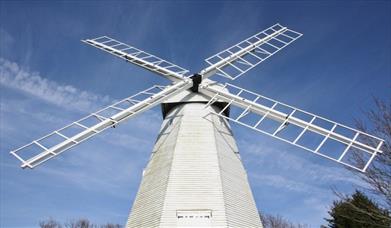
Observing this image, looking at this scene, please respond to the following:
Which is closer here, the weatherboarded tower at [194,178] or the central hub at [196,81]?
the weatherboarded tower at [194,178]

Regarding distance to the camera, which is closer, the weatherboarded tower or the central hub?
the weatherboarded tower

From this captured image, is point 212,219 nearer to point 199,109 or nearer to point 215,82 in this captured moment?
point 199,109

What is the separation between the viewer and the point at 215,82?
1445 cm

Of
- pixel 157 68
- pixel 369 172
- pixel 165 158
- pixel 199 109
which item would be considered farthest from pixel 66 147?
pixel 369 172

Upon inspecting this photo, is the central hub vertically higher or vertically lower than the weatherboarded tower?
higher

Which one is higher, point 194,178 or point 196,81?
point 196,81

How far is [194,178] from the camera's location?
10.7m

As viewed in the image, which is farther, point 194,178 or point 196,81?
point 196,81

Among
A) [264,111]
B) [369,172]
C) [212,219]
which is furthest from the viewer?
[264,111]

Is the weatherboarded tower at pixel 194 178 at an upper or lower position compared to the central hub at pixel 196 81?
lower

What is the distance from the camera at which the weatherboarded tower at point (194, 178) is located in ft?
32.6

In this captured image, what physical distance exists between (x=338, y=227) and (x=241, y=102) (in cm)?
1119

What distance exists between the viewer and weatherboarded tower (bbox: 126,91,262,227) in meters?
9.95

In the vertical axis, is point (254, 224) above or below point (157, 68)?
below
